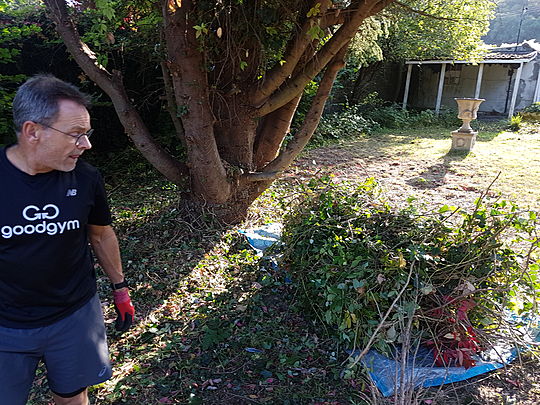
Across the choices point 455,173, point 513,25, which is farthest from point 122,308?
point 513,25

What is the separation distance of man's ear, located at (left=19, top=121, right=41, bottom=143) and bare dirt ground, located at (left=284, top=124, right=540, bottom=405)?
2360 mm

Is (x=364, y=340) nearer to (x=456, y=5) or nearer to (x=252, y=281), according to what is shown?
(x=252, y=281)

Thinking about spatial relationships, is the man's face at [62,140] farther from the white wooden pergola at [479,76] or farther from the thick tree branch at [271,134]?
the white wooden pergola at [479,76]

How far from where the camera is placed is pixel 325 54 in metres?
4.20

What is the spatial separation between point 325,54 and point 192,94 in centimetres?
139

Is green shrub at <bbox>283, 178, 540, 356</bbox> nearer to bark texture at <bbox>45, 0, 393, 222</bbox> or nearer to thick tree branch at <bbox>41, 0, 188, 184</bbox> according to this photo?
bark texture at <bbox>45, 0, 393, 222</bbox>

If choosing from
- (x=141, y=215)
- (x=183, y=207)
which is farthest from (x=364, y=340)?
(x=141, y=215)

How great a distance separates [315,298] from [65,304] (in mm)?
1850

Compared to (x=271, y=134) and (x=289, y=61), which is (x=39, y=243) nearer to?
(x=289, y=61)

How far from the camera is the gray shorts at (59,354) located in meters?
1.70

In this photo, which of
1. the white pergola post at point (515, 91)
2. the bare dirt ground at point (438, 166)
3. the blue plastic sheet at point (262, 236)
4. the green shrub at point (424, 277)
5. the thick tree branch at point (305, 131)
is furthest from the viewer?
the white pergola post at point (515, 91)

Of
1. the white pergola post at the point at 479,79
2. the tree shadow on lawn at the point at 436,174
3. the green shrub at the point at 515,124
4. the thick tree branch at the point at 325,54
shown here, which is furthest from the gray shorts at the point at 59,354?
the white pergola post at the point at 479,79

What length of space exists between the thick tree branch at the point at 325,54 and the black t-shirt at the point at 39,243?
301 centimetres

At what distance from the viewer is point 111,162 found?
24.3 feet
